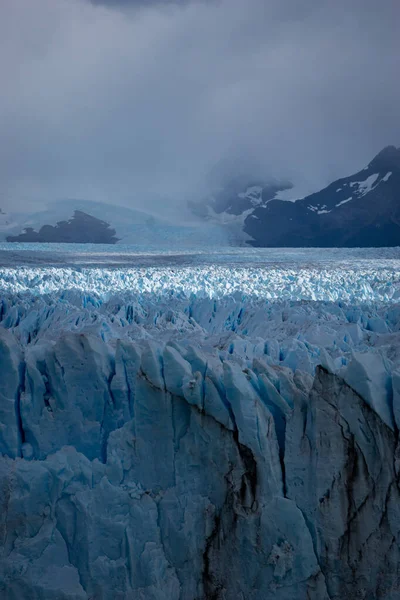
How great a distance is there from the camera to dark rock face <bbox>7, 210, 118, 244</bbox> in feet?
93.9

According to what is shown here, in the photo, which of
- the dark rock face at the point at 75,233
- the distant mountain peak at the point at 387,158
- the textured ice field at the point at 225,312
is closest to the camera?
the textured ice field at the point at 225,312

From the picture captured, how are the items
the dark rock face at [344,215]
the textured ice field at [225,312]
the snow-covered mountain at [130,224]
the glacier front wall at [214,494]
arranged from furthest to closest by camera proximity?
the dark rock face at [344,215] < the snow-covered mountain at [130,224] < the textured ice field at [225,312] < the glacier front wall at [214,494]

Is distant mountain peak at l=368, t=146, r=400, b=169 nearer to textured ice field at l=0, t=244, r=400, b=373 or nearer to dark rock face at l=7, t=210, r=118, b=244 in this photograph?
dark rock face at l=7, t=210, r=118, b=244

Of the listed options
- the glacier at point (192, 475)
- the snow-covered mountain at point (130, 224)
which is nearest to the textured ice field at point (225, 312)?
the glacier at point (192, 475)

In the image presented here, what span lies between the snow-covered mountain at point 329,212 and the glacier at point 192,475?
27.2 metres

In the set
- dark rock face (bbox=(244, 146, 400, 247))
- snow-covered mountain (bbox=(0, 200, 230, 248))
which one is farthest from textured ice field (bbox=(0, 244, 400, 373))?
dark rock face (bbox=(244, 146, 400, 247))

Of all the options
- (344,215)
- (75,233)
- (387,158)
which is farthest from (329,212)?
(75,233)

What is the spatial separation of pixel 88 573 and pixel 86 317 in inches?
104

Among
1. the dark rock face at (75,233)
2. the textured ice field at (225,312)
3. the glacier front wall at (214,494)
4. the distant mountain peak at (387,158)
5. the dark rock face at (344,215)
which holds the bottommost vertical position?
the glacier front wall at (214,494)

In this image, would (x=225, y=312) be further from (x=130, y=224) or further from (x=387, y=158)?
(x=387, y=158)

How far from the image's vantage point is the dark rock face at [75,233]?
28625 mm

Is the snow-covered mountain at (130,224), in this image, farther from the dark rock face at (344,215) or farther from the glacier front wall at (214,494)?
the glacier front wall at (214,494)

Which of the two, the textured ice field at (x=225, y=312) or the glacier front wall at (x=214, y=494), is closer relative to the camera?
the glacier front wall at (x=214, y=494)

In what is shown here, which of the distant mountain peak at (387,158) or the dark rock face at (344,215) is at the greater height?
the distant mountain peak at (387,158)
